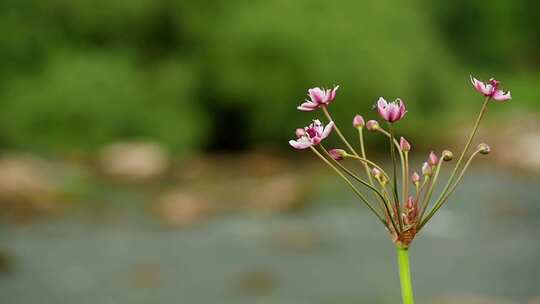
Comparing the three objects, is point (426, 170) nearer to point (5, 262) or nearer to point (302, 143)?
point (302, 143)

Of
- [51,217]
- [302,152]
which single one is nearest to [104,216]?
[51,217]

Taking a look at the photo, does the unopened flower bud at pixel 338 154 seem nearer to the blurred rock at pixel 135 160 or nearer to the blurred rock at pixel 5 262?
the blurred rock at pixel 5 262

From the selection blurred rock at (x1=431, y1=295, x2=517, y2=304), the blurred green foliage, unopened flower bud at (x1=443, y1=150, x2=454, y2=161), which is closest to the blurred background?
the blurred green foliage

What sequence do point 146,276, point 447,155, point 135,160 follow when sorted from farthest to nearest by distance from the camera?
point 135,160 → point 146,276 → point 447,155

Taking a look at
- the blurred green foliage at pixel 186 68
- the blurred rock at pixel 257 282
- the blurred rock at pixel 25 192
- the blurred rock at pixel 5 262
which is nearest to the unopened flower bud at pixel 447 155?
the blurred rock at pixel 257 282

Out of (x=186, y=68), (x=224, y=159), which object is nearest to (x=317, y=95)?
(x=224, y=159)

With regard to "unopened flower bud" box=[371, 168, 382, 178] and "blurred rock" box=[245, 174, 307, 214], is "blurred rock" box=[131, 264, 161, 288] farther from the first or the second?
"unopened flower bud" box=[371, 168, 382, 178]
